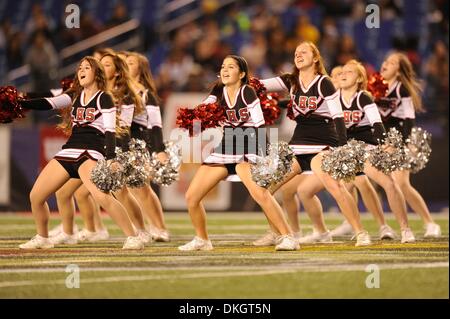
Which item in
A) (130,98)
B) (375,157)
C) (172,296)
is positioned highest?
(130,98)

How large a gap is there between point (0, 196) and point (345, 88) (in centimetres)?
509

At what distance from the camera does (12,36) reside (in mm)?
14266

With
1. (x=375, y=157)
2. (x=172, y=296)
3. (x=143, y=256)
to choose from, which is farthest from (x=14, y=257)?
(x=375, y=157)

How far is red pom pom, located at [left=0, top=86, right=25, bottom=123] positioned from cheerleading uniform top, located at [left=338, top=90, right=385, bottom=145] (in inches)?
102

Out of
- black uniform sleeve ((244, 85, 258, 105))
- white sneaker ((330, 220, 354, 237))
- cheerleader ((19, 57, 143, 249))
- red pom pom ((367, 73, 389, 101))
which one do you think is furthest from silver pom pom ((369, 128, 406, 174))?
cheerleader ((19, 57, 143, 249))

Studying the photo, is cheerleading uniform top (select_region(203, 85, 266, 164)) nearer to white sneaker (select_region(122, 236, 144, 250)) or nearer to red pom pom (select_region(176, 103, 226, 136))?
red pom pom (select_region(176, 103, 226, 136))

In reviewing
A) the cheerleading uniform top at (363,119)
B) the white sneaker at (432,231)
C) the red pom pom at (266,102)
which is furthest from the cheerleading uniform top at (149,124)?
the white sneaker at (432,231)

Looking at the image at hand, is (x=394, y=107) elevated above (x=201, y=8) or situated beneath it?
situated beneath

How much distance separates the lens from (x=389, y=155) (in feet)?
27.4

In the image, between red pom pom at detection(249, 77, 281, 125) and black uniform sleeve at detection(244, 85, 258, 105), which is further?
red pom pom at detection(249, 77, 281, 125)

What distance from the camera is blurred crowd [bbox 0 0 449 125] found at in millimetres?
13180

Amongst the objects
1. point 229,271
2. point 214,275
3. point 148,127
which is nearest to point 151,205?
point 148,127

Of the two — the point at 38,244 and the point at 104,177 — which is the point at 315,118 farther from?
the point at 38,244

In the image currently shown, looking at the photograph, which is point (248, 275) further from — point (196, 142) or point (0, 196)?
point (0, 196)
